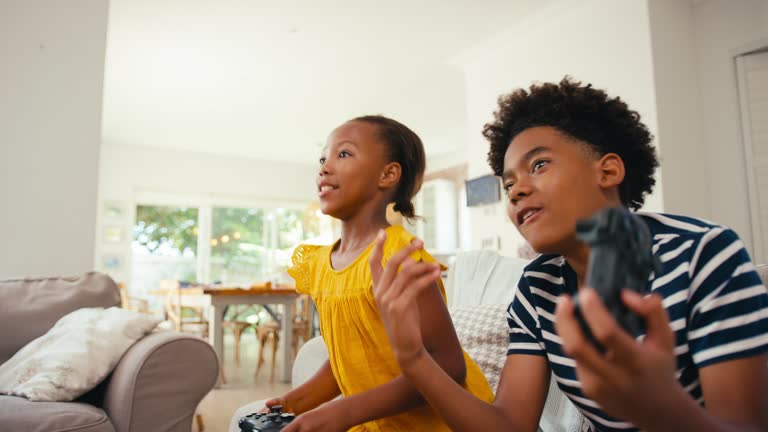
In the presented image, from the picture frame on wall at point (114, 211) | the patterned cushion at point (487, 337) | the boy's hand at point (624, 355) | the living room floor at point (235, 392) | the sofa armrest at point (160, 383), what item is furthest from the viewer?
the picture frame on wall at point (114, 211)

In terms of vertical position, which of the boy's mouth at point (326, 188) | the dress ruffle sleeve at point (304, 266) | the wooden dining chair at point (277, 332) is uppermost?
the boy's mouth at point (326, 188)

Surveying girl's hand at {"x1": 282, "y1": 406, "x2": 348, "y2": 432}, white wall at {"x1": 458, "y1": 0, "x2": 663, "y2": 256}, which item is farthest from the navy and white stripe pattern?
white wall at {"x1": 458, "y1": 0, "x2": 663, "y2": 256}

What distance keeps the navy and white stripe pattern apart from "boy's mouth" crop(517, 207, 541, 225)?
0.16 m

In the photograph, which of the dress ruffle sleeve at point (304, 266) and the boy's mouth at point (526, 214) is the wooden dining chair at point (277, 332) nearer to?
the dress ruffle sleeve at point (304, 266)

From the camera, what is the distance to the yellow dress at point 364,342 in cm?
91

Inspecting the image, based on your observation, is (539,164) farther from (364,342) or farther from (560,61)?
(560,61)

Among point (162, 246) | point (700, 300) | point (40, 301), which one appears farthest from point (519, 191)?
point (162, 246)

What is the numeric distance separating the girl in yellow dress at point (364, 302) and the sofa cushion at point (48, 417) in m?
0.83

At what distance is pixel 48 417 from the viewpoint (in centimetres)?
148

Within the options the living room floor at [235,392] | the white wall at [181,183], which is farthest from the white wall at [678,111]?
the white wall at [181,183]

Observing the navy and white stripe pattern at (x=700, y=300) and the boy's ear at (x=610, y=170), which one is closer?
the navy and white stripe pattern at (x=700, y=300)

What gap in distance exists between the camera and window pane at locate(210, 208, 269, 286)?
8.43 meters

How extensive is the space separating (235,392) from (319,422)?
12.1 feet

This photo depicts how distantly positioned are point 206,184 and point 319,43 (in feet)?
15.0
